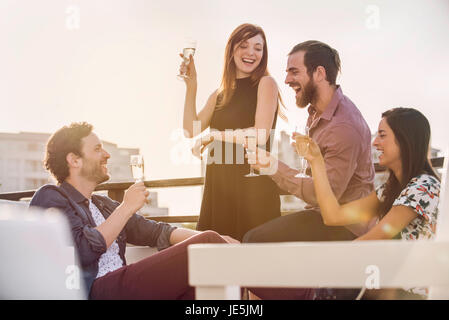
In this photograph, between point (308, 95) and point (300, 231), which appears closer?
point (300, 231)

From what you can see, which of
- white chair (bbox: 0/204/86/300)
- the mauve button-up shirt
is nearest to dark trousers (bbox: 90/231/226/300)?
white chair (bbox: 0/204/86/300)

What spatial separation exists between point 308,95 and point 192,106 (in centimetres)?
54

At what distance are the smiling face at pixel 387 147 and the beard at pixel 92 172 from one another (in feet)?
3.67

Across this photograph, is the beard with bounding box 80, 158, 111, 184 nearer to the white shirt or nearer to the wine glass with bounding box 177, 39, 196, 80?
the white shirt

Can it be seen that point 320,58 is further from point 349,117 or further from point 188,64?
point 188,64

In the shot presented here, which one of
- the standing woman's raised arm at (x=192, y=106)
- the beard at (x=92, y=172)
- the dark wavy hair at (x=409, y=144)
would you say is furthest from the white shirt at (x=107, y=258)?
the dark wavy hair at (x=409, y=144)

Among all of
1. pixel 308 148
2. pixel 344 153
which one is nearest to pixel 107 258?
pixel 308 148

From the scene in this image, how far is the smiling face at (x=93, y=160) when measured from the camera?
208cm

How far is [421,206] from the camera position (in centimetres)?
160

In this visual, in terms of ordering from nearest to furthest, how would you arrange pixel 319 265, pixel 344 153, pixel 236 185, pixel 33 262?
pixel 319 265 → pixel 33 262 → pixel 344 153 → pixel 236 185

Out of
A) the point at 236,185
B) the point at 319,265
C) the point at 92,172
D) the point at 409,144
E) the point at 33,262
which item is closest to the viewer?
the point at 319,265

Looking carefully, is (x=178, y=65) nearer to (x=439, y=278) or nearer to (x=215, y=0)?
(x=215, y=0)
